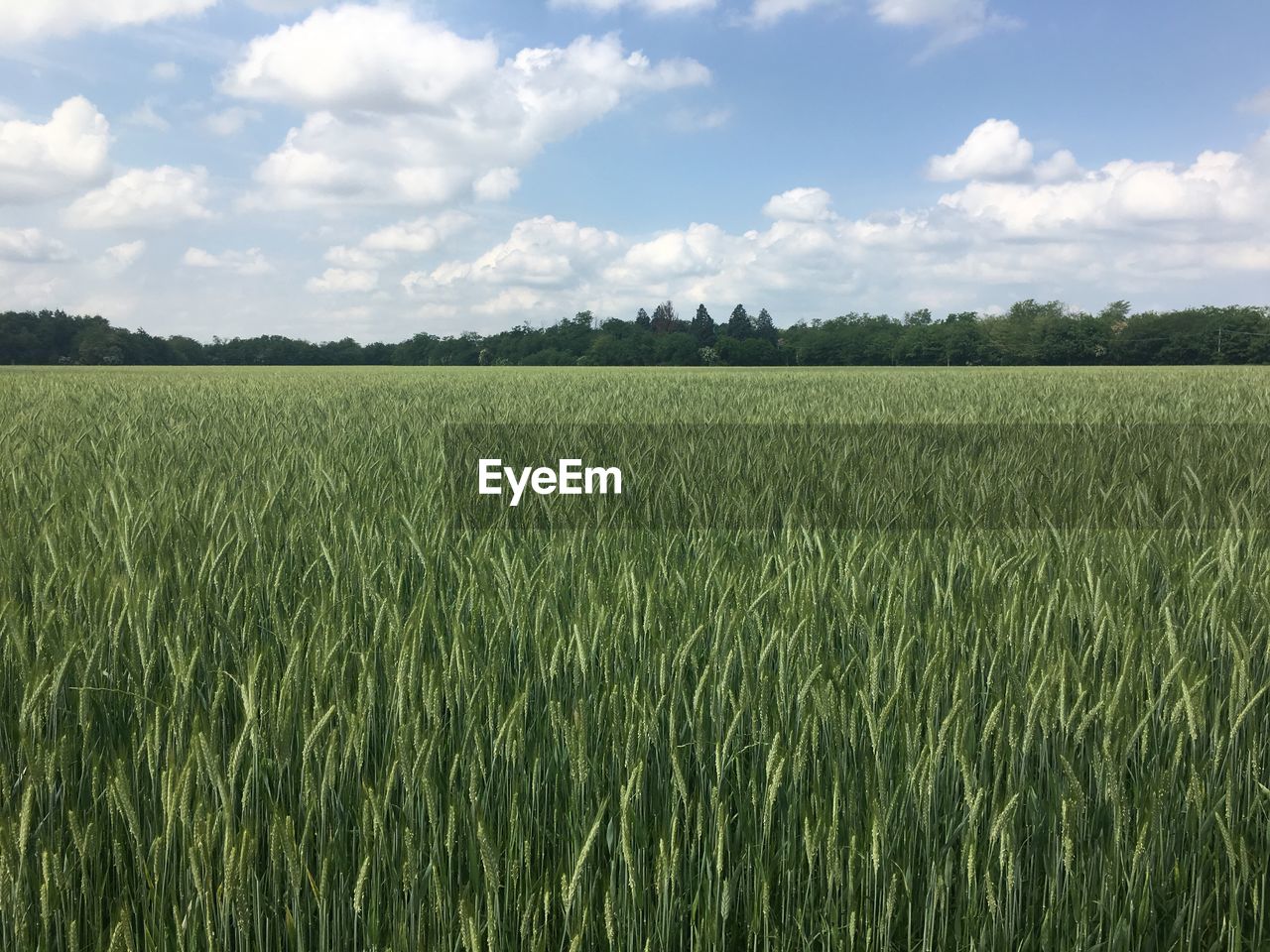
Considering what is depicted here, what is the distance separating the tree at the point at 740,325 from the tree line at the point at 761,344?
1568mm

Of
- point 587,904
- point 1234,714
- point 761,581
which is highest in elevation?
point 761,581

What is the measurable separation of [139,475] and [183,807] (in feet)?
10.0

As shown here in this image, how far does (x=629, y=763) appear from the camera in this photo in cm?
129

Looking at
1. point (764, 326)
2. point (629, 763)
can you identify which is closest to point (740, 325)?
point (764, 326)

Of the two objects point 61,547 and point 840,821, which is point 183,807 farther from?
point 61,547

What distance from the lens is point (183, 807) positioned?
1.05 meters

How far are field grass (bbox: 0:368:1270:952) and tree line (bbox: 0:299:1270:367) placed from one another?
A: 5323cm

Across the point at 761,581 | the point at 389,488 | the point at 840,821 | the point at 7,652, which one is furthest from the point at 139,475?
the point at 840,821

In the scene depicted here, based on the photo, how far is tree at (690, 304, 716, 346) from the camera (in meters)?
73.3

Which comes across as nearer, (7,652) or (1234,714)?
(1234,714)

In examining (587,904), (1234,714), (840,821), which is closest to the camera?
(587,904)

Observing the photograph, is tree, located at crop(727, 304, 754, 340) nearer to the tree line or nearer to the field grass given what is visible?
the tree line

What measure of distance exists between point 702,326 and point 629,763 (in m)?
76.7

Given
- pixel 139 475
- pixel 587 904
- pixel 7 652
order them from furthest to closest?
pixel 139 475, pixel 7 652, pixel 587 904
